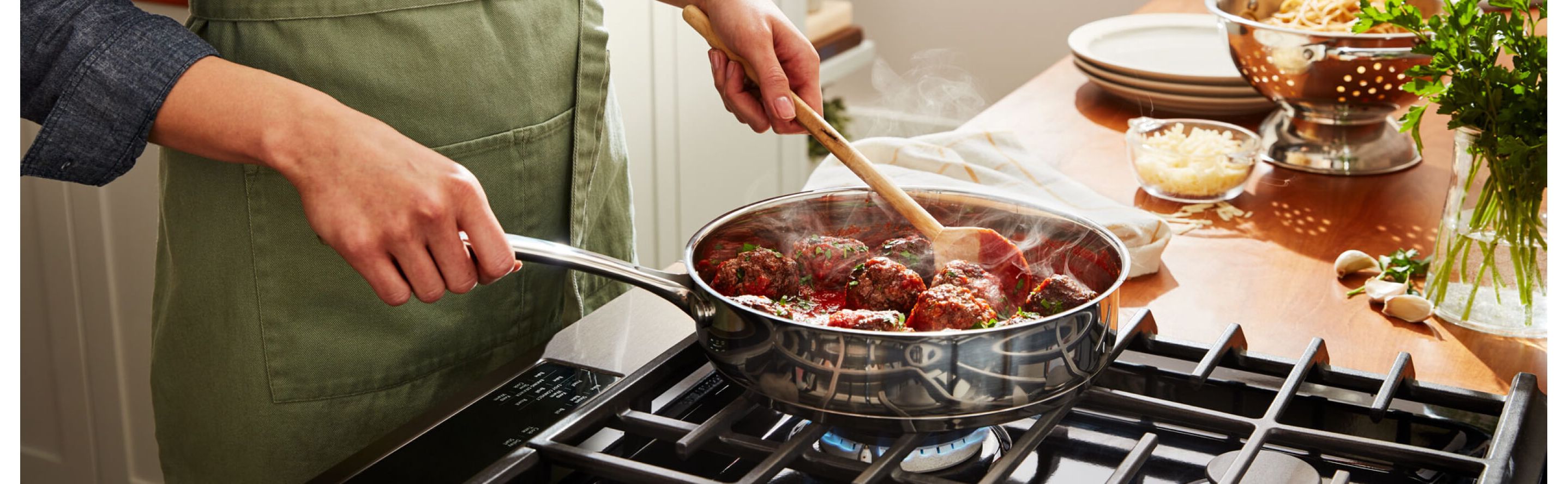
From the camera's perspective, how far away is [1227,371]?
0.98 m

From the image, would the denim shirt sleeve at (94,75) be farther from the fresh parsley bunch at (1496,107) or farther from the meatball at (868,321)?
the fresh parsley bunch at (1496,107)

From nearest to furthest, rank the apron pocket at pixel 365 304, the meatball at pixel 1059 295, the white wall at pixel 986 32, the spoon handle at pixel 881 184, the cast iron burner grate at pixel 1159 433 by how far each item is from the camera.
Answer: the cast iron burner grate at pixel 1159 433 < the meatball at pixel 1059 295 < the spoon handle at pixel 881 184 < the apron pocket at pixel 365 304 < the white wall at pixel 986 32

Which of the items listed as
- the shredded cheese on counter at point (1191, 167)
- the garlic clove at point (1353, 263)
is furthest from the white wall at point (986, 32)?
the garlic clove at point (1353, 263)

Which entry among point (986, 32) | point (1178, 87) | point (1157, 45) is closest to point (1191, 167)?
point (1178, 87)

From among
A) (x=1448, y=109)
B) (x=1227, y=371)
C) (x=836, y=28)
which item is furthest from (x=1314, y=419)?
(x=836, y=28)

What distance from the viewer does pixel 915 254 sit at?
3.32 ft

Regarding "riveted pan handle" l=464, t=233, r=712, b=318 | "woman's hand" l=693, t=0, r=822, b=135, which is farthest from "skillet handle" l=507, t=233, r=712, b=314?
"woman's hand" l=693, t=0, r=822, b=135

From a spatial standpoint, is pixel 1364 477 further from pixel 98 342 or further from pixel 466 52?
pixel 98 342

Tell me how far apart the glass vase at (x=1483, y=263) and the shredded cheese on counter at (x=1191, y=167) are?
0.33 m

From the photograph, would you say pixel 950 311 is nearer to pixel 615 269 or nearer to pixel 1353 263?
pixel 615 269

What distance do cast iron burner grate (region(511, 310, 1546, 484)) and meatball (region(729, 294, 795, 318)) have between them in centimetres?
7

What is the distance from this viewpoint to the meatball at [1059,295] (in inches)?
34.4

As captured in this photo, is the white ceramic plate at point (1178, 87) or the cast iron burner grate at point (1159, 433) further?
the white ceramic plate at point (1178, 87)

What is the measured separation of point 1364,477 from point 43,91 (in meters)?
0.98
